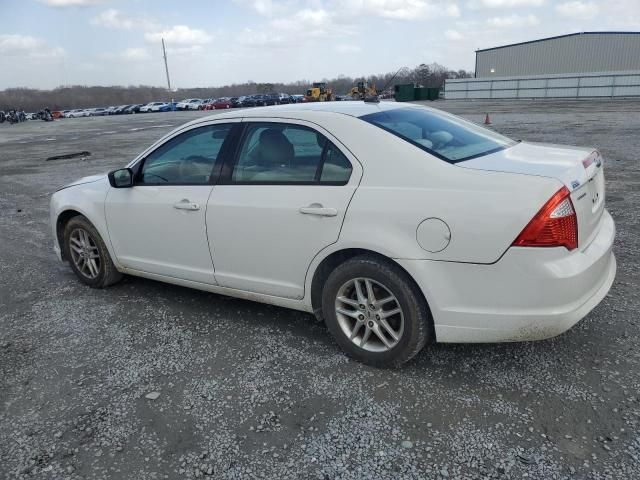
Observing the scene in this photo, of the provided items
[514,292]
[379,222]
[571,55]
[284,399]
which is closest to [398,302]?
[379,222]

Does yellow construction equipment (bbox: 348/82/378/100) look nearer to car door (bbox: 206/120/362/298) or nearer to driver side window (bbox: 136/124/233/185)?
driver side window (bbox: 136/124/233/185)

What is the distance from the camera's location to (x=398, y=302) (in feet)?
10.2

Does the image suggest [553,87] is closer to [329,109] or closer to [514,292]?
[329,109]

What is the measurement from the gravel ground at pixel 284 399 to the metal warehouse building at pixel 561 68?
46563 millimetres

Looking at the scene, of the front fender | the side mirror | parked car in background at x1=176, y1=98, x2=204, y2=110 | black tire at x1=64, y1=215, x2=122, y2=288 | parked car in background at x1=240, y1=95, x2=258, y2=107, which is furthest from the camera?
parked car in background at x1=176, y1=98, x2=204, y2=110

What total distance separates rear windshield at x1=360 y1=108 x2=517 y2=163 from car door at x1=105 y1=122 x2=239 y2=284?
123cm

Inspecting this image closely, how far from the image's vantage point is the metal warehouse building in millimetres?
44406

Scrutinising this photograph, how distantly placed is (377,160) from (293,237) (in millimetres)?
744

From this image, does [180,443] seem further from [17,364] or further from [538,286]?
[538,286]

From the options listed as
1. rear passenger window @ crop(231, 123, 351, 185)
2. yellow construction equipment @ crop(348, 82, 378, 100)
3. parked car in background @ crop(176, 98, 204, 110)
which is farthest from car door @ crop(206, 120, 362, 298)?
parked car in background @ crop(176, 98, 204, 110)

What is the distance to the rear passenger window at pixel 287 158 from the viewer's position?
3.36 metres

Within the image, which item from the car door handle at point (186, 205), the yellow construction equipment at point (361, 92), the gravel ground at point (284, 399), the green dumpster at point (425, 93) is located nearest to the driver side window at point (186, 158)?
the car door handle at point (186, 205)

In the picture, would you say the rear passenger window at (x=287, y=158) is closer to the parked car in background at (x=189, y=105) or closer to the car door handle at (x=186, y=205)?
the car door handle at (x=186, y=205)

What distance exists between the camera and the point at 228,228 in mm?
3744
